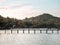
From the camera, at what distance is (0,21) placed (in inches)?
6722

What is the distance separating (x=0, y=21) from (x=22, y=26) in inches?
1190

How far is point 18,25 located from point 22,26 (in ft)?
13.6

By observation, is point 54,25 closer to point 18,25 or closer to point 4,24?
point 18,25

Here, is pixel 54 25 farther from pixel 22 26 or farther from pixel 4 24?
pixel 4 24

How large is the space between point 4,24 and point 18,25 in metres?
24.6

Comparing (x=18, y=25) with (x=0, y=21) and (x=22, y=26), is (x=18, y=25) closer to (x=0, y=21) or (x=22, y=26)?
(x=22, y=26)

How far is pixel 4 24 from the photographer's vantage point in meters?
171

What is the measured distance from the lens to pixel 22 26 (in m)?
196

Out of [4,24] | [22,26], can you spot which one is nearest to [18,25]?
[22,26]

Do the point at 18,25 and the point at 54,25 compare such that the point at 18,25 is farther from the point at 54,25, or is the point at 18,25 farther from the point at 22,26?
the point at 54,25

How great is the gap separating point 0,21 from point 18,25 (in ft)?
86.9

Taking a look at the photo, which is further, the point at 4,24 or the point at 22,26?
the point at 22,26

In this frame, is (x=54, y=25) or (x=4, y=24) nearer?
(x=4, y=24)

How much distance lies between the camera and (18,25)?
193875mm
